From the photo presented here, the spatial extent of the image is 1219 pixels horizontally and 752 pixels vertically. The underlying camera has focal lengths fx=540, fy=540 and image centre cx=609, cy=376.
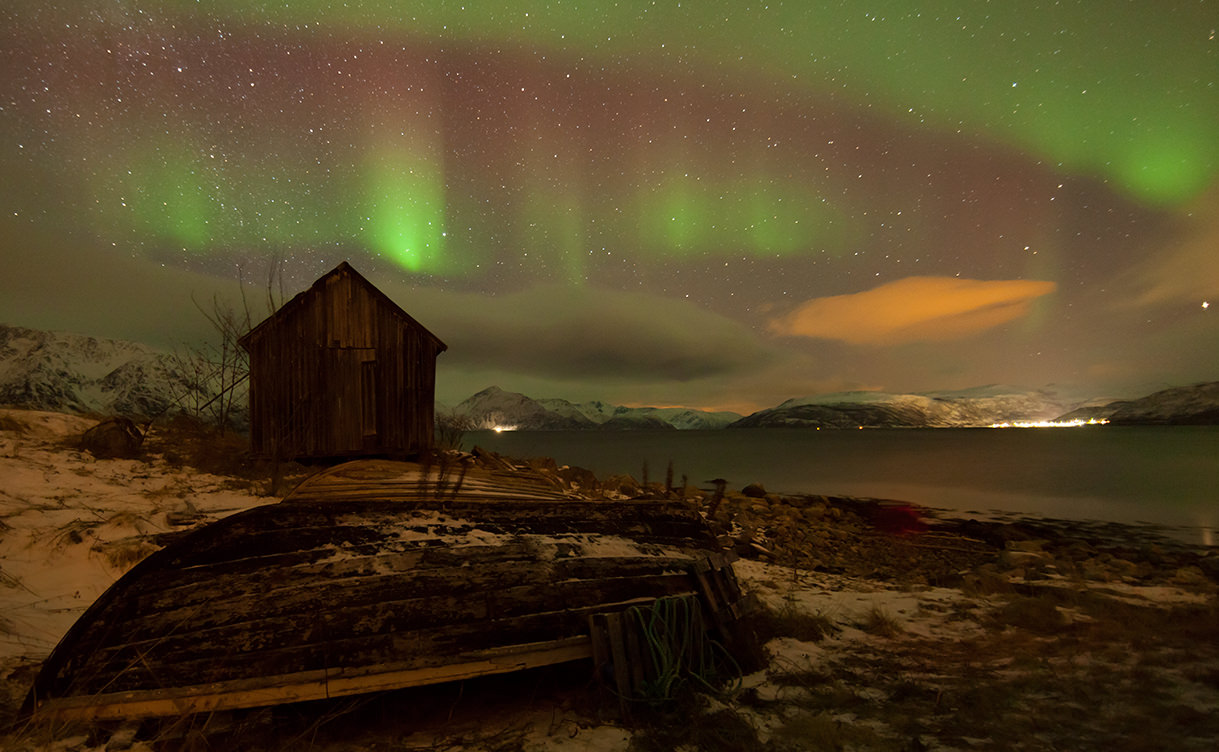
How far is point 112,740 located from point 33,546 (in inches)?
202

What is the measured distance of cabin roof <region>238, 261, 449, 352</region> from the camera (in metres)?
14.3

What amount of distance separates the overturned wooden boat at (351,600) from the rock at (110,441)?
11.2m

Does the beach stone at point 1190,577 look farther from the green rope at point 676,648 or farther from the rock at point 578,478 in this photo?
the rock at point 578,478

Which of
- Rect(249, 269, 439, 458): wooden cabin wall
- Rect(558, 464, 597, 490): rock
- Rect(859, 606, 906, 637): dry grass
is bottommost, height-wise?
Rect(859, 606, 906, 637): dry grass

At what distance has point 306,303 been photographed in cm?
1469

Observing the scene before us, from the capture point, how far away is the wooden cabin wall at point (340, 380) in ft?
47.2

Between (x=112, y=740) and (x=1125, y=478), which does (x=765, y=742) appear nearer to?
(x=112, y=740)

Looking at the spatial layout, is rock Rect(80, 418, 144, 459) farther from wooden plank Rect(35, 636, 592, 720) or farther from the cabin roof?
wooden plank Rect(35, 636, 592, 720)

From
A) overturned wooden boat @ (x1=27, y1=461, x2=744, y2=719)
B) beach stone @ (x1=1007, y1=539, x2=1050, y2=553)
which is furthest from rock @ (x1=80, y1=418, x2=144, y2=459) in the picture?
beach stone @ (x1=1007, y1=539, x2=1050, y2=553)

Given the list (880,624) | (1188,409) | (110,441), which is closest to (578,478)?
(110,441)

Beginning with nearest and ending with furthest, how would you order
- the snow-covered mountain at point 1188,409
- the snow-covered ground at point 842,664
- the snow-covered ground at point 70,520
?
1. the snow-covered ground at point 842,664
2. the snow-covered ground at point 70,520
3. the snow-covered mountain at point 1188,409

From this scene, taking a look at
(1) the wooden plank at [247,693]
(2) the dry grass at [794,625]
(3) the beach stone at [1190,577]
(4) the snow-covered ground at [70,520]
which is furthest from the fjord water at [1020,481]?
(1) the wooden plank at [247,693]

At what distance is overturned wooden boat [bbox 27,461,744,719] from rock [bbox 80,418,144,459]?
11222 millimetres

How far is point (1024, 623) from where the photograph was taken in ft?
23.3
